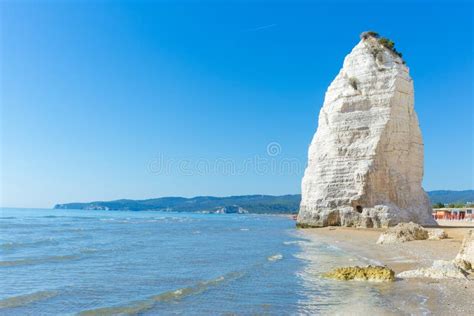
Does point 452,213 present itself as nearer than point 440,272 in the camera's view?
No

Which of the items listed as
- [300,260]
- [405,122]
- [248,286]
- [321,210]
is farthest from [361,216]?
[248,286]

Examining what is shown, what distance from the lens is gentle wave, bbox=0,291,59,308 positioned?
8352mm

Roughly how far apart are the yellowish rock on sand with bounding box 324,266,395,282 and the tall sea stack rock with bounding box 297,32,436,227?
22009 millimetres

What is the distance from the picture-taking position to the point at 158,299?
29.5 ft

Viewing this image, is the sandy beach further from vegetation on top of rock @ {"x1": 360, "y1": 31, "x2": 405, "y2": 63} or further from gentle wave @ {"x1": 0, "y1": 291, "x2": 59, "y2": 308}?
vegetation on top of rock @ {"x1": 360, "y1": 31, "x2": 405, "y2": 63}

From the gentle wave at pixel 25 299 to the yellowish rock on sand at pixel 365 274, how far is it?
641 cm

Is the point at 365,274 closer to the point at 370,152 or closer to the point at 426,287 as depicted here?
the point at 426,287

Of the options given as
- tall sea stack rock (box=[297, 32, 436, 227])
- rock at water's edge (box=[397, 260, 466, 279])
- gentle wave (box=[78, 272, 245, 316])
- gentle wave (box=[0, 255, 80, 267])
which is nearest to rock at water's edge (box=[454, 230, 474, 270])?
rock at water's edge (box=[397, 260, 466, 279])

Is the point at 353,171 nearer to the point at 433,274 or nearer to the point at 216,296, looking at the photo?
the point at 433,274

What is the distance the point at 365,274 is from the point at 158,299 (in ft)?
16.2

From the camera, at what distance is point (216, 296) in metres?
9.27

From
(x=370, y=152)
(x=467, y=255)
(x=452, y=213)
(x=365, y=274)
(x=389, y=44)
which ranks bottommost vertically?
(x=365, y=274)

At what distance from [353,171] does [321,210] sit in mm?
3943

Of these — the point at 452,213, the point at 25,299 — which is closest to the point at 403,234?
the point at 25,299
